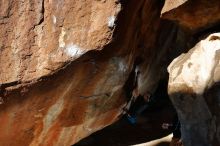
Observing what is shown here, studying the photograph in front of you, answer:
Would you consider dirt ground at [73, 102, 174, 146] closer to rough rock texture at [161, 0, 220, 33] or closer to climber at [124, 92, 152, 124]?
climber at [124, 92, 152, 124]

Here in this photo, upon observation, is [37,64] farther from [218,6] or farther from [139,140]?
[139,140]

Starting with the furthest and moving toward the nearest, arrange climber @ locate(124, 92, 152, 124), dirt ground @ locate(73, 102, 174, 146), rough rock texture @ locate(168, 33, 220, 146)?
dirt ground @ locate(73, 102, 174, 146)
climber @ locate(124, 92, 152, 124)
rough rock texture @ locate(168, 33, 220, 146)

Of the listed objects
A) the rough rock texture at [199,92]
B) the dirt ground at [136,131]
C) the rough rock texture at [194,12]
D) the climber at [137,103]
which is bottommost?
the dirt ground at [136,131]

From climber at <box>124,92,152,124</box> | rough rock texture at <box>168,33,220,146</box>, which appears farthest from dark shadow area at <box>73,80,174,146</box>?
rough rock texture at <box>168,33,220,146</box>

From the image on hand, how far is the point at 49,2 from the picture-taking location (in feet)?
11.9

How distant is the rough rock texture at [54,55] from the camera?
3584 millimetres

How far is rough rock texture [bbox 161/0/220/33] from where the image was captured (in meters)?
3.58

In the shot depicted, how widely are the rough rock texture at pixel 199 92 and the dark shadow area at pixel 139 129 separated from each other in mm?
2671

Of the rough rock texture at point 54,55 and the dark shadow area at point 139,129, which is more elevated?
the rough rock texture at point 54,55

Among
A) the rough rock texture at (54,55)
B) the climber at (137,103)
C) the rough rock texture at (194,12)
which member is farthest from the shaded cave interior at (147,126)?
the rough rock texture at (54,55)

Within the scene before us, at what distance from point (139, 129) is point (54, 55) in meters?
3.78

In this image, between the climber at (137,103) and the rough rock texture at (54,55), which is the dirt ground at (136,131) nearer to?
the climber at (137,103)

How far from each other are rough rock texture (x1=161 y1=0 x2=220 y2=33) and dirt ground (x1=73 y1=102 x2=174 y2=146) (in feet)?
9.31

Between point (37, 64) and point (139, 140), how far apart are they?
3.31 metres
